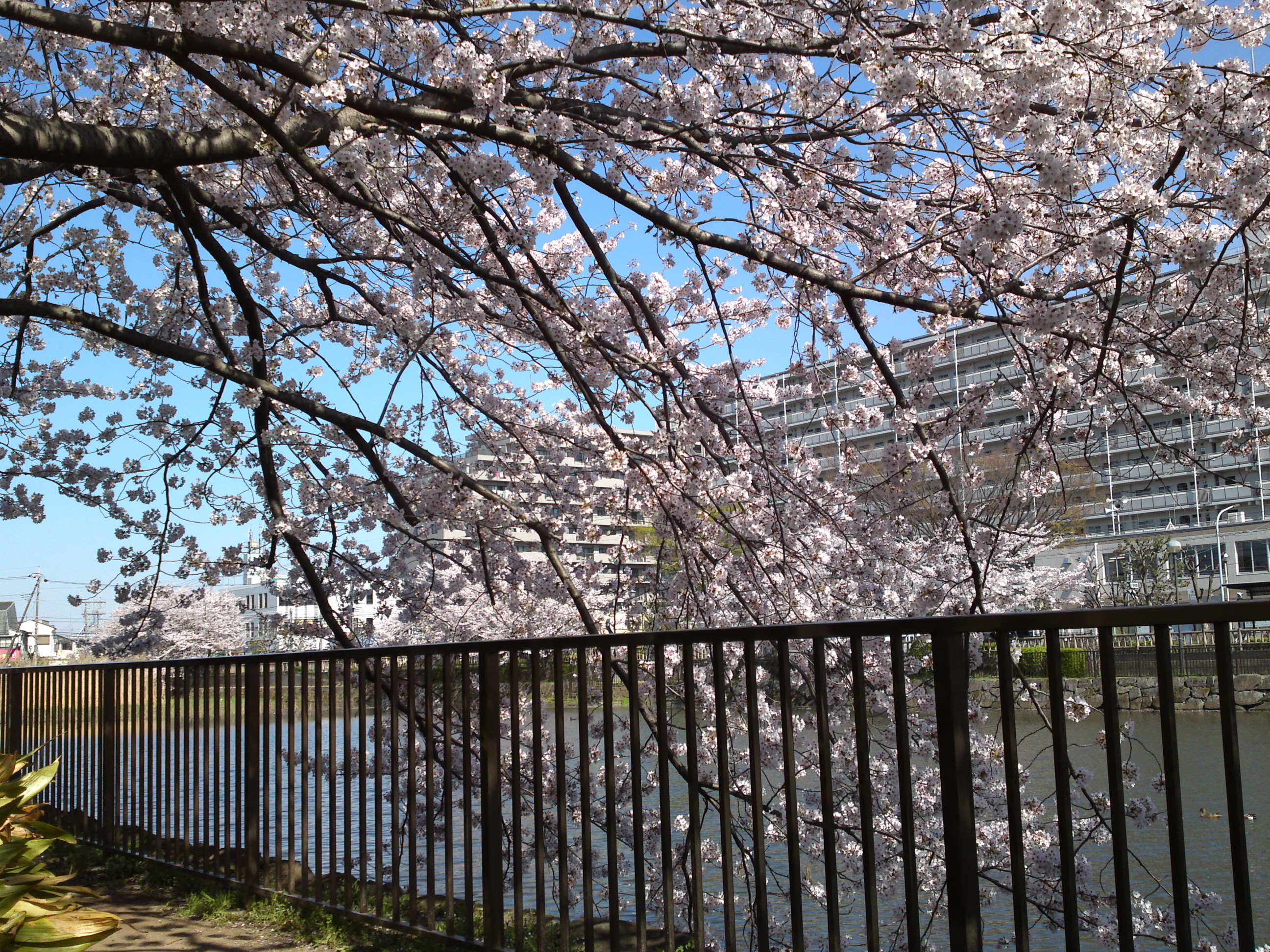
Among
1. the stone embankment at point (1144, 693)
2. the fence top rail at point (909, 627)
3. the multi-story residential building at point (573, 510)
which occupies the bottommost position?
the stone embankment at point (1144, 693)

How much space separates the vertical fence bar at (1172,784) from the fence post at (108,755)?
17.8ft

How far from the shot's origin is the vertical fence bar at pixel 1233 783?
1.62 meters

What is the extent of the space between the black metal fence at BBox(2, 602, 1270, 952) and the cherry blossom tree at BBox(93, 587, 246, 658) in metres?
0.80

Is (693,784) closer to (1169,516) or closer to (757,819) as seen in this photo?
(757,819)

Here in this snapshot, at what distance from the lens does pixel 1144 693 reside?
30.0 feet

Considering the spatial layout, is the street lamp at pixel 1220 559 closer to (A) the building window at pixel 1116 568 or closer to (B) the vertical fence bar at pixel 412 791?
(A) the building window at pixel 1116 568

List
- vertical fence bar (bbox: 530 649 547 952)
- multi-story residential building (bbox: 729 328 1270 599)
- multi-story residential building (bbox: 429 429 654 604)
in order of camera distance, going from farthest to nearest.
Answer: multi-story residential building (bbox: 729 328 1270 599)
multi-story residential building (bbox: 429 429 654 604)
vertical fence bar (bbox: 530 649 547 952)

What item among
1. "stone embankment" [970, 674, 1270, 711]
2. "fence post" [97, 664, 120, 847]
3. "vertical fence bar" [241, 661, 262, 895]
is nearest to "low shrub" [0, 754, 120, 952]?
"vertical fence bar" [241, 661, 262, 895]

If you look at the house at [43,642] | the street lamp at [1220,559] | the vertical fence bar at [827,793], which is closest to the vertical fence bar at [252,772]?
the vertical fence bar at [827,793]

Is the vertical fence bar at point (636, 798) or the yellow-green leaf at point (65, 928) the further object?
the vertical fence bar at point (636, 798)

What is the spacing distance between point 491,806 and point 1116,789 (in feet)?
6.43

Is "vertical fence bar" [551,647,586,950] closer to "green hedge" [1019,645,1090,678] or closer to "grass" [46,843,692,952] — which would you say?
"grass" [46,843,692,952]

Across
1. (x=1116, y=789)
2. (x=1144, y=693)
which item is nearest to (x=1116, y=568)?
(x=1144, y=693)

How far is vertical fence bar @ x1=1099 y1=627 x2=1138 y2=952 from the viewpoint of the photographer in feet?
5.83
